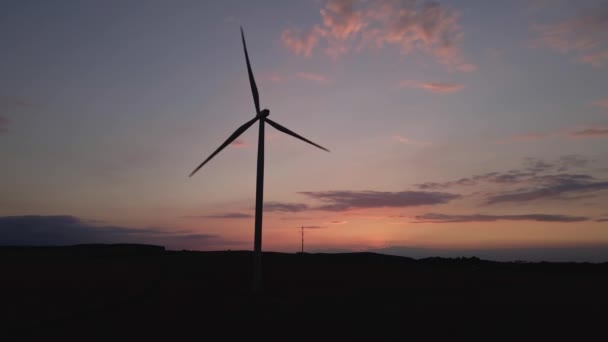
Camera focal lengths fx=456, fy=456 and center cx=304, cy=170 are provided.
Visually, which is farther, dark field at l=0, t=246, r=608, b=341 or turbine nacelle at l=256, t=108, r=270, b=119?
turbine nacelle at l=256, t=108, r=270, b=119

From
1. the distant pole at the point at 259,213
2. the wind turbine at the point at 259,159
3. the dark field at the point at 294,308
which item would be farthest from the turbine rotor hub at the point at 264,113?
the dark field at the point at 294,308

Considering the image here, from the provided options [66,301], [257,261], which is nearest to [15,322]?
[66,301]

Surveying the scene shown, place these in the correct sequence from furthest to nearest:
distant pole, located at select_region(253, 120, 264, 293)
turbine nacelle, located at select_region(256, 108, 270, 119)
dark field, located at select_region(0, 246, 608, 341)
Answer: turbine nacelle, located at select_region(256, 108, 270, 119)
distant pole, located at select_region(253, 120, 264, 293)
dark field, located at select_region(0, 246, 608, 341)

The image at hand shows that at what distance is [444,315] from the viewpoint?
25.5m

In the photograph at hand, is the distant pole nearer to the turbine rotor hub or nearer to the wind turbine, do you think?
the wind turbine

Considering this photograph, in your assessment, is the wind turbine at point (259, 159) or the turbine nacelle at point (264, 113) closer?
the wind turbine at point (259, 159)

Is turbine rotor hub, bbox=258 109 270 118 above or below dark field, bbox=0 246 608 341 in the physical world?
above

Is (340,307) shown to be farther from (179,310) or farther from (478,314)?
(179,310)

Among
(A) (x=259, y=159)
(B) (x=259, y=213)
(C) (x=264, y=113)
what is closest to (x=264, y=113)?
(C) (x=264, y=113)

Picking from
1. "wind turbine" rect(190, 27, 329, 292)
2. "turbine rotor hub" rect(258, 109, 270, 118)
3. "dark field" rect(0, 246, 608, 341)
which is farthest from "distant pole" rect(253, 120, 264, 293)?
"turbine rotor hub" rect(258, 109, 270, 118)

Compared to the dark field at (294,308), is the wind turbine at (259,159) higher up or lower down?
higher up

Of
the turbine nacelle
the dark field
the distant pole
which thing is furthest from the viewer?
the turbine nacelle

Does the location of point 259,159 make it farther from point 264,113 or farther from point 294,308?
point 294,308

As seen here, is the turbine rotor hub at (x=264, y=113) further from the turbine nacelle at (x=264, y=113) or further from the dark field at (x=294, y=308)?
the dark field at (x=294, y=308)
